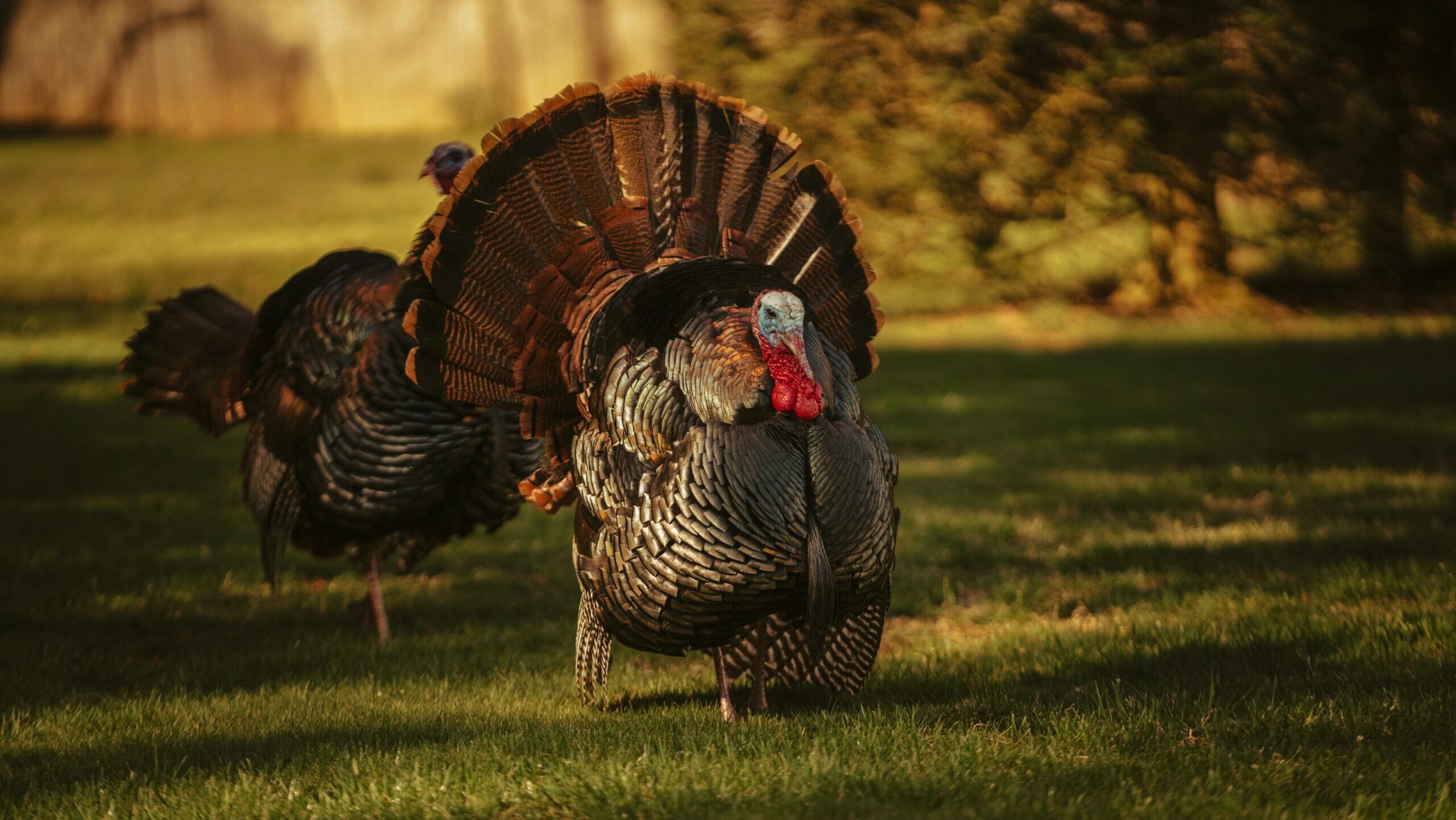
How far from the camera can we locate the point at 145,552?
6.60 m

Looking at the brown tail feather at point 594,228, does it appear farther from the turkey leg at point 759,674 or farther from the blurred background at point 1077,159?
the blurred background at point 1077,159

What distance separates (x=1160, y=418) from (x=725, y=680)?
5822mm

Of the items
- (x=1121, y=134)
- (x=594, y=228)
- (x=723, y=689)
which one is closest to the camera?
(x=723, y=689)

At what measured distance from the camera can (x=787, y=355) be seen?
3785 millimetres

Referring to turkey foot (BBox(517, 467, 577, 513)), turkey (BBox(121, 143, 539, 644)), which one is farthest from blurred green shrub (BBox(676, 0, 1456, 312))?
turkey foot (BBox(517, 467, 577, 513))

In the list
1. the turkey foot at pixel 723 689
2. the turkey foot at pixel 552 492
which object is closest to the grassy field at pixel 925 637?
the turkey foot at pixel 723 689

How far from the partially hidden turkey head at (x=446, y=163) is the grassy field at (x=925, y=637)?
1.86 m

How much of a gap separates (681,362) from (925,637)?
2011mm

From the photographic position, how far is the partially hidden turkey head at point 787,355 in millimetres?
3744

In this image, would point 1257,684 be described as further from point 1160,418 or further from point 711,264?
point 1160,418

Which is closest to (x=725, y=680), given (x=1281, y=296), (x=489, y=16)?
(x=1281, y=296)

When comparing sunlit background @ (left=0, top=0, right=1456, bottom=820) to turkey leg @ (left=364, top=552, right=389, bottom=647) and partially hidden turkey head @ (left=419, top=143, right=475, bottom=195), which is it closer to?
turkey leg @ (left=364, top=552, right=389, bottom=647)

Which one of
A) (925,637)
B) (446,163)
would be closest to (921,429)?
(925,637)

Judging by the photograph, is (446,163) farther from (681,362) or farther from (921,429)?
(921,429)
